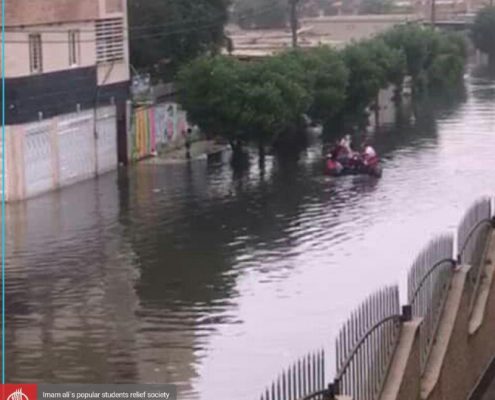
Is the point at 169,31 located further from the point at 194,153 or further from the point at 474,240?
the point at 474,240

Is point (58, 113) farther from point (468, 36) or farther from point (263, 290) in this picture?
point (468, 36)

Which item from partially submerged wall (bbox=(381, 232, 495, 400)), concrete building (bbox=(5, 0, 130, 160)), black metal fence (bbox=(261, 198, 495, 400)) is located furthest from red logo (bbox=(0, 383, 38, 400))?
Answer: concrete building (bbox=(5, 0, 130, 160))

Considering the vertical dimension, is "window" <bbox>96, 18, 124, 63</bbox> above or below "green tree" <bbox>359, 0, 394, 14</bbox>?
above

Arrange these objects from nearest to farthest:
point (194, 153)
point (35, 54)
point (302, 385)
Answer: point (302, 385), point (35, 54), point (194, 153)

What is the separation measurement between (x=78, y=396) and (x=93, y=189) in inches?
862

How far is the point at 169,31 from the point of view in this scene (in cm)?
4966

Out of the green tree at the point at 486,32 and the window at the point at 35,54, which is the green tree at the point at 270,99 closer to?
the window at the point at 35,54

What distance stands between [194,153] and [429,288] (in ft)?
89.4

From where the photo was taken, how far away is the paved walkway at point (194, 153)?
41.0 m

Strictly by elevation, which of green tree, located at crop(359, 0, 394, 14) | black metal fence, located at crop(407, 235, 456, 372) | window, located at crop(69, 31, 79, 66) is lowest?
green tree, located at crop(359, 0, 394, 14)

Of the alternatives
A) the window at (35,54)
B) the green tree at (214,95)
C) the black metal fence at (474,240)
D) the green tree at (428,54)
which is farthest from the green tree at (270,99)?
the black metal fence at (474,240)

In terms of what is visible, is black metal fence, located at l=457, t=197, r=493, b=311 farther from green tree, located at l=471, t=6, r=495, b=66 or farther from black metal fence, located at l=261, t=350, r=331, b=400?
green tree, located at l=471, t=6, r=495, b=66

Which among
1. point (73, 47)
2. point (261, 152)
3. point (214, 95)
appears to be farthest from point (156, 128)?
point (73, 47)

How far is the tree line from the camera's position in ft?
136
